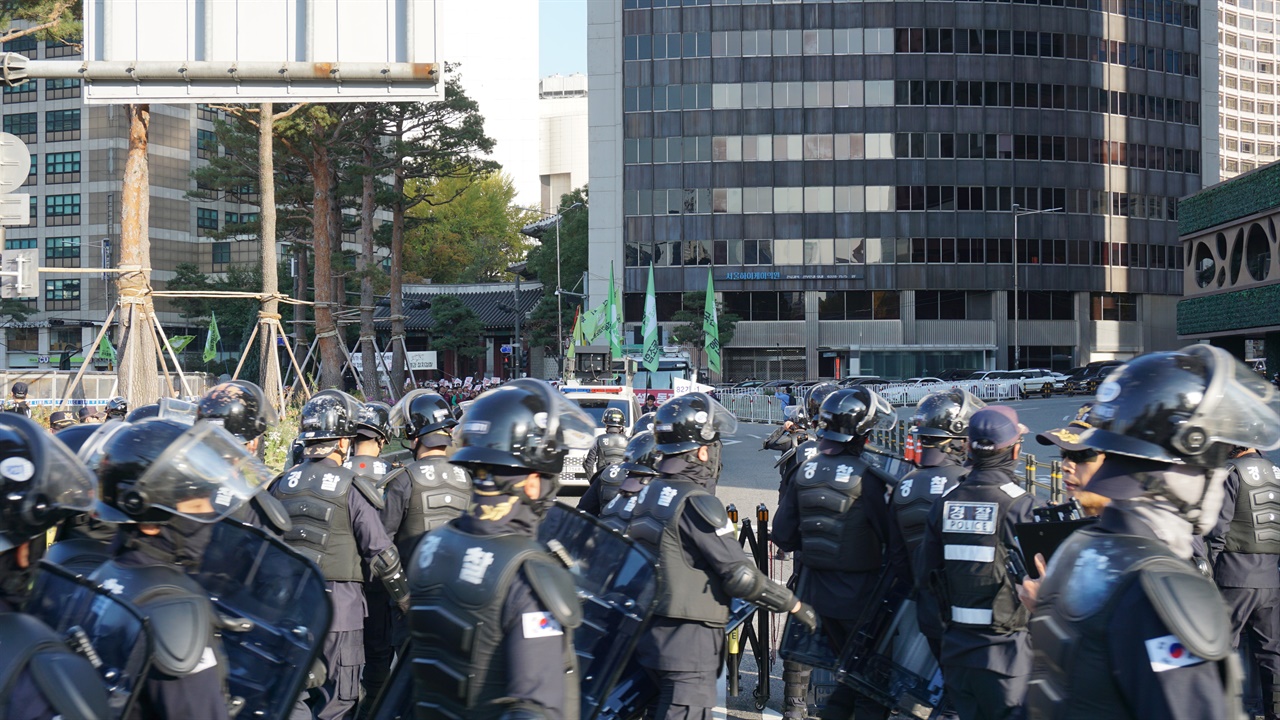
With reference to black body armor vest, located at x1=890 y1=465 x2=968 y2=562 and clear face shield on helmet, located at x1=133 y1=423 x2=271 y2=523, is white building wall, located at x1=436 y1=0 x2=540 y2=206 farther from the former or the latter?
clear face shield on helmet, located at x1=133 y1=423 x2=271 y2=523

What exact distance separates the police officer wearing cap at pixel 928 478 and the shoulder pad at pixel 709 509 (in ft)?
3.77

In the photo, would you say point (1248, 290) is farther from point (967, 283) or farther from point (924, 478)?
point (924, 478)

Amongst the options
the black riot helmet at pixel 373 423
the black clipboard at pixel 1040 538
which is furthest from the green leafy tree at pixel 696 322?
the black clipboard at pixel 1040 538

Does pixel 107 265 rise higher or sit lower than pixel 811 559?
higher

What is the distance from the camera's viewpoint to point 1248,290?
3616 centimetres

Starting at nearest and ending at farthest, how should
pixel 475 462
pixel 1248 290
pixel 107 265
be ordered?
pixel 475 462
pixel 1248 290
pixel 107 265

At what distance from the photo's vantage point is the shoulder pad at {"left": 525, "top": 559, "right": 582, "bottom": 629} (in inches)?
126

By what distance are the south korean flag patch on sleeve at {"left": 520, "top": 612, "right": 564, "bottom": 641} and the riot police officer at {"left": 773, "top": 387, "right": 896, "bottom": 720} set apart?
129 inches

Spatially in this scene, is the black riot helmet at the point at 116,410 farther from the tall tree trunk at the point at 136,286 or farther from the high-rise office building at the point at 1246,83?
the high-rise office building at the point at 1246,83

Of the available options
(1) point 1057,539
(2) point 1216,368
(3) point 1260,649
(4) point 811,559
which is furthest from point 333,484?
(3) point 1260,649

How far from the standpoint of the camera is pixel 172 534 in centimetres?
344

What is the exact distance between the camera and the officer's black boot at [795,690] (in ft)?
22.5

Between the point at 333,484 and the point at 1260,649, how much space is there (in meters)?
5.36

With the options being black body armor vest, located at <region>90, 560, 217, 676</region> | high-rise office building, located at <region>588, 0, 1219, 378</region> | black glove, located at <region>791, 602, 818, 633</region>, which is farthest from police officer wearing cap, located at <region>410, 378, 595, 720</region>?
high-rise office building, located at <region>588, 0, 1219, 378</region>
